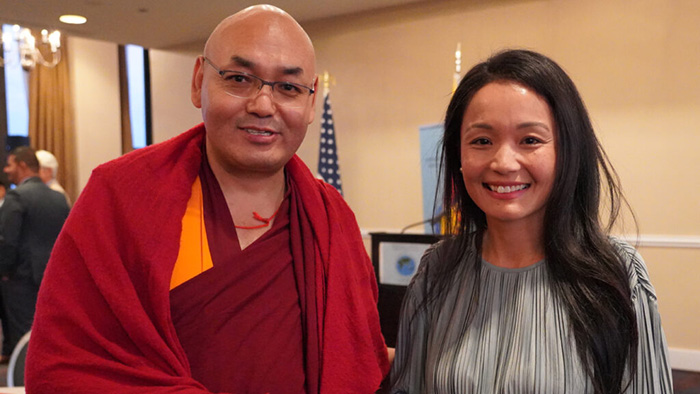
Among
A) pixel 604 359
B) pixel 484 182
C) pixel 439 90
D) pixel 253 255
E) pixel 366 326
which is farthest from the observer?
pixel 439 90

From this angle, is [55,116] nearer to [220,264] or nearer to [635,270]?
[220,264]

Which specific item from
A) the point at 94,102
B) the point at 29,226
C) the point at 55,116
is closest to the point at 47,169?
the point at 29,226

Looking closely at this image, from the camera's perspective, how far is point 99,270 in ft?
4.33

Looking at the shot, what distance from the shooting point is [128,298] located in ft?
4.32

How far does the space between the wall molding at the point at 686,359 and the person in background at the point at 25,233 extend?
15.3 ft

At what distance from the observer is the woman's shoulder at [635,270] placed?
127cm

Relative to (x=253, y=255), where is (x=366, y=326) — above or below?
below

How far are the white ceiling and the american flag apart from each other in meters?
0.89

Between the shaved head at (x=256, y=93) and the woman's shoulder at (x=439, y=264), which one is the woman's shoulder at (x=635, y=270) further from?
the shaved head at (x=256, y=93)

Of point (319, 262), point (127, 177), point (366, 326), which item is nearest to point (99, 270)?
point (127, 177)

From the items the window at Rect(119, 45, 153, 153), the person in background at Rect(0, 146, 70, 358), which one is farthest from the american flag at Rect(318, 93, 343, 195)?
the window at Rect(119, 45, 153, 153)

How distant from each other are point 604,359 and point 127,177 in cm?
107

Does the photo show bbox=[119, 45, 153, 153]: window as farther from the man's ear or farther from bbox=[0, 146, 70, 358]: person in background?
the man's ear

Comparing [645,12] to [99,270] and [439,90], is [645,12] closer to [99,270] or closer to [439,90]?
[439,90]
